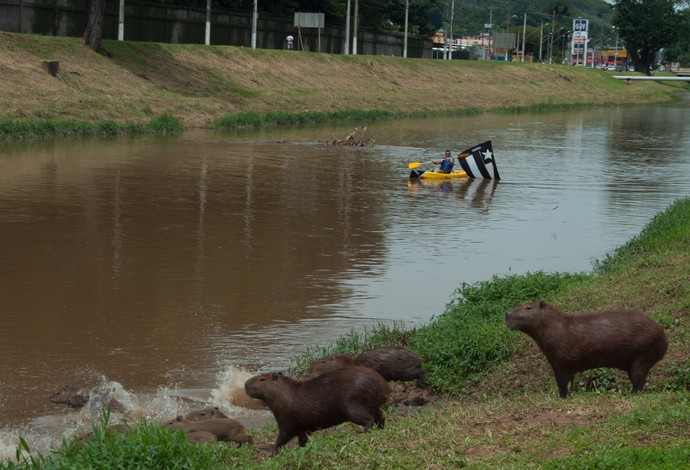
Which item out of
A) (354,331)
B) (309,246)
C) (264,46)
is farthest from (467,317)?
(264,46)

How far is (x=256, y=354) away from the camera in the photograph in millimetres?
11250

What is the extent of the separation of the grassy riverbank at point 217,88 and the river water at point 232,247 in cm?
366

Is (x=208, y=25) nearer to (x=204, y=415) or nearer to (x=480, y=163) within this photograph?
(x=480, y=163)

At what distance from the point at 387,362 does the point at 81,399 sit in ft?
8.62

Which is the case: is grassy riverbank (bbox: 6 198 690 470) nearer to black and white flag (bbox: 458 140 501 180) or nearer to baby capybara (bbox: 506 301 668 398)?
baby capybara (bbox: 506 301 668 398)

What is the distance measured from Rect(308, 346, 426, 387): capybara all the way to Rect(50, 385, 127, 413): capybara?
5.44ft

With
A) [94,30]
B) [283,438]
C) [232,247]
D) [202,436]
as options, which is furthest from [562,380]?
[94,30]

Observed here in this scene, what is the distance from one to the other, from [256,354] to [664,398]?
4.74 meters

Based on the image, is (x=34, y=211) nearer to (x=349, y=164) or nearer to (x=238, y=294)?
(x=238, y=294)

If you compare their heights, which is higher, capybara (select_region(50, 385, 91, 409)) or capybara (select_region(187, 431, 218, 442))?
capybara (select_region(187, 431, 218, 442))

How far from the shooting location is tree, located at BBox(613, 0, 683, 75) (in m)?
130

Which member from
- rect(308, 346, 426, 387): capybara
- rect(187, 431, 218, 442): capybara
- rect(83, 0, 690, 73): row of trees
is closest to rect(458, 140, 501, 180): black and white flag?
rect(308, 346, 426, 387): capybara

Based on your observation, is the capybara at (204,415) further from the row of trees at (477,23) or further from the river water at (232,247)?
the row of trees at (477,23)

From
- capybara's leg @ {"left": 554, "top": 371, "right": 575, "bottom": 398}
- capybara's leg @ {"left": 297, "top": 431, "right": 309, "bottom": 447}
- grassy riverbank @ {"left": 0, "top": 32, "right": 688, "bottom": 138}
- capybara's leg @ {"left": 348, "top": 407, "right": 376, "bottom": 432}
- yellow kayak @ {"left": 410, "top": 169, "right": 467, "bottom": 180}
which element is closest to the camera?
capybara's leg @ {"left": 348, "top": 407, "right": 376, "bottom": 432}
